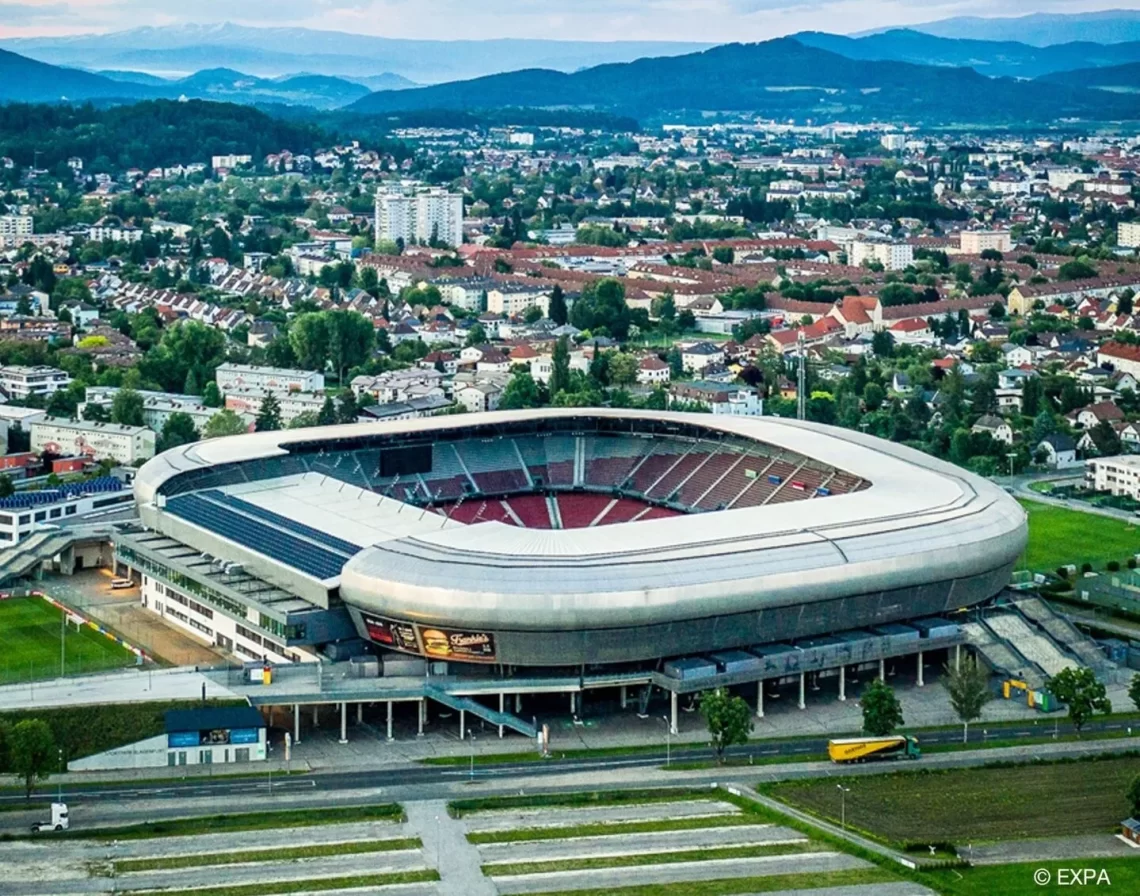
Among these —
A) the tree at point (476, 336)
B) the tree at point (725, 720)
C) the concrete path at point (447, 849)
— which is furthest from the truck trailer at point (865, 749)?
the tree at point (476, 336)

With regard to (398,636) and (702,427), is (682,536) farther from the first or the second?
(702,427)

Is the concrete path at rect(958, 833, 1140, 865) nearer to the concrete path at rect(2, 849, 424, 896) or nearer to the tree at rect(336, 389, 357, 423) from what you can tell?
the concrete path at rect(2, 849, 424, 896)

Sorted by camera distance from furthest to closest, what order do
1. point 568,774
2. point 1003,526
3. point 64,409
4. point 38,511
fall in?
point 64,409 < point 38,511 < point 1003,526 < point 568,774

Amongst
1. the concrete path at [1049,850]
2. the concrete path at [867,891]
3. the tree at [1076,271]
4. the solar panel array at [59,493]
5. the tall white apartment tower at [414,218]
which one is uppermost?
the concrete path at [867,891]

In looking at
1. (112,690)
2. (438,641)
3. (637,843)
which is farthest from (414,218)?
(637,843)

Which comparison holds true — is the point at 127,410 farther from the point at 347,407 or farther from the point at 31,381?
the point at 31,381

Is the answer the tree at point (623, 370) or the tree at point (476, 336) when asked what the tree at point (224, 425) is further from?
the tree at point (476, 336)

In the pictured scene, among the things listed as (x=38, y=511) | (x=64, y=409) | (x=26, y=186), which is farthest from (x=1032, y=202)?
(x=38, y=511)
